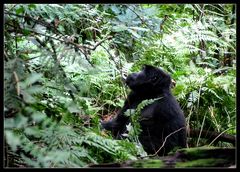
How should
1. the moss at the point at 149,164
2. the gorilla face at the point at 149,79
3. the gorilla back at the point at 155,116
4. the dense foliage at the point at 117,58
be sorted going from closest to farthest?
the moss at the point at 149,164 → the dense foliage at the point at 117,58 → the gorilla back at the point at 155,116 → the gorilla face at the point at 149,79

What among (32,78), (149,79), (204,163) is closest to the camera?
(32,78)

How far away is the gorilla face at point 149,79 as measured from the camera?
4394 mm

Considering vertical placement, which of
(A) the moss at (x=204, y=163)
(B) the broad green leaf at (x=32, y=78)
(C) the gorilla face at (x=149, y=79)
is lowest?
(A) the moss at (x=204, y=163)

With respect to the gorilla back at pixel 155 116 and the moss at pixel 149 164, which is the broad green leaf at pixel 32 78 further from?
the gorilla back at pixel 155 116

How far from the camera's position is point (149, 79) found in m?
4.45

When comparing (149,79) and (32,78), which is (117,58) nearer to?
(149,79)

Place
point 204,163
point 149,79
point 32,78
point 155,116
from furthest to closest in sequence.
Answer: point 149,79, point 155,116, point 204,163, point 32,78

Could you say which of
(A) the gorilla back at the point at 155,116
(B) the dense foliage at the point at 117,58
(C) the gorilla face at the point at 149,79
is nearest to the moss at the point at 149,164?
(B) the dense foliage at the point at 117,58

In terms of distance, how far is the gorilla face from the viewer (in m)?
4.39

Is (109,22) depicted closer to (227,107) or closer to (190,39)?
(190,39)

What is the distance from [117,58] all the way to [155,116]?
2.41ft

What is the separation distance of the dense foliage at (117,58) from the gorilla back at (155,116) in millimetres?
156

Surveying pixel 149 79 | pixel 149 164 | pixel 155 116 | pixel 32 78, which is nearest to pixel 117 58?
pixel 149 79

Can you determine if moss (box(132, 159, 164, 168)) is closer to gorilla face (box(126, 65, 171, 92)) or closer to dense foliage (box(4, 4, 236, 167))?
dense foliage (box(4, 4, 236, 167))
